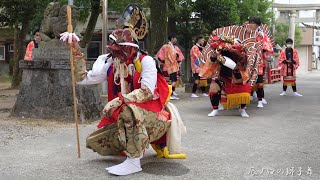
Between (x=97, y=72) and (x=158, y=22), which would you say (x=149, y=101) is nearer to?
(x=97, y=72)

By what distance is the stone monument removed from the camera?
7516 millimetres

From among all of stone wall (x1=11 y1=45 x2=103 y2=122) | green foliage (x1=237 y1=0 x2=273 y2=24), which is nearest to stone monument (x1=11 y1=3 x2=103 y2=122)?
stone wall (x1=11 y1=45 x2=103 y2=122)

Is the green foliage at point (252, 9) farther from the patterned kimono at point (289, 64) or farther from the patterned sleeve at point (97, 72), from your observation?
the patterned sleeve at point (97, 72)

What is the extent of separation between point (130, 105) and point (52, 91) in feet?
12.4

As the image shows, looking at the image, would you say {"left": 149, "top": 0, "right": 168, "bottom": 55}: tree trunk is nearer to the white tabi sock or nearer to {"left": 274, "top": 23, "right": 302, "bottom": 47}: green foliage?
the white tabi sock

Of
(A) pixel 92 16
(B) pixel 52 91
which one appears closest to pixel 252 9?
(A) pixel 92 16

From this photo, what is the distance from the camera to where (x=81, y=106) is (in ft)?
24.5

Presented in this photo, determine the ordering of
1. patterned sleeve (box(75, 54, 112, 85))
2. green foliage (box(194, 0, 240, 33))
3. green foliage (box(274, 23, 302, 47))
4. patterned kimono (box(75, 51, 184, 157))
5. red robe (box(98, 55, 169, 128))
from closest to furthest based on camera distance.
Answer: patterned kimono (box(75, 51, 184, 157)), red robe (box(98, 55, 169, 128)), patterned sleeve (box(75, 54, 112, 85)), green foliage (box(194, 0, 240, 33)), green foliage (box(274, 23, 302, 47))

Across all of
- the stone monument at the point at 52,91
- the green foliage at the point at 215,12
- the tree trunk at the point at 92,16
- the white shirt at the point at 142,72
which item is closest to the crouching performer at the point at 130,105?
the white shirt at the point at 142,72

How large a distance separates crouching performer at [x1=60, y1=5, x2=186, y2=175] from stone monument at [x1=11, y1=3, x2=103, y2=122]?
9.45 feet

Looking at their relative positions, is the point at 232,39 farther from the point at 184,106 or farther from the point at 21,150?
the point at 21,150

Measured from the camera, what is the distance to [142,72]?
4312mm

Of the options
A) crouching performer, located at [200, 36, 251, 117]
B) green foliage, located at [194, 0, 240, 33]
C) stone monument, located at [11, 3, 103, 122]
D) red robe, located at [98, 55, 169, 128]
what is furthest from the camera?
green foliage, located at [194, 0, 240, 33]

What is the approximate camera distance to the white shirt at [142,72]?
14.0 feet
